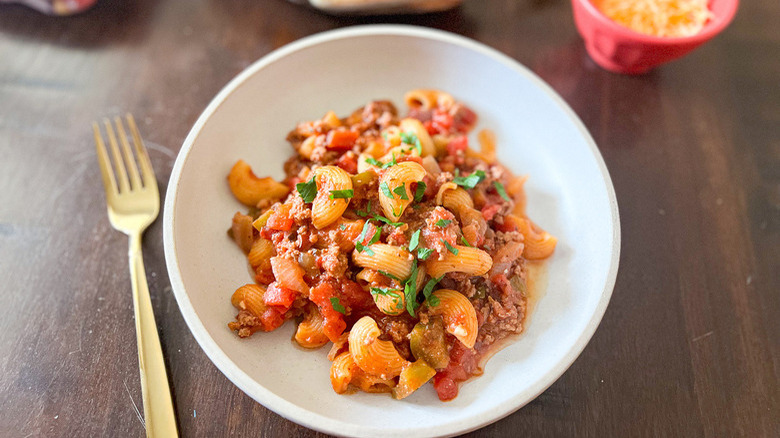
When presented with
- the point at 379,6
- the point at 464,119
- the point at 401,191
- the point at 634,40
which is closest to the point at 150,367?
the point at 401,191

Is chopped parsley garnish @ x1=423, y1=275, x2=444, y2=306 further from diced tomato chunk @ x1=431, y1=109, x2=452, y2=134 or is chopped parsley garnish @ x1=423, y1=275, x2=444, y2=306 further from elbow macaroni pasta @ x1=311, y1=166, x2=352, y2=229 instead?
diced tomato chunk @ x1=431, y1=109, x2=452, y2=134

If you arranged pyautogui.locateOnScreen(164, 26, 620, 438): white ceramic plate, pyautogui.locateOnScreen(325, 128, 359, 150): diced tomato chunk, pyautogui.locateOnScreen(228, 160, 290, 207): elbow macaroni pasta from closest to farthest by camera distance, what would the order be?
pyautogui.locateOnScreen(164, 26, 620, 438): white ceramic plate
pyautogui.locateOnScreen(228, 160, 290, 207): elbow macaroni pasta
pyautogui.locateOnScreen(325, 128, 359, 150): diced tomato chunk

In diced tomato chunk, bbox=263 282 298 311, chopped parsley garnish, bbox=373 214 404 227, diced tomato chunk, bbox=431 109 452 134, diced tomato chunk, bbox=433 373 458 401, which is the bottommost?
diced tomato chunk, bbox=433 373 458 401

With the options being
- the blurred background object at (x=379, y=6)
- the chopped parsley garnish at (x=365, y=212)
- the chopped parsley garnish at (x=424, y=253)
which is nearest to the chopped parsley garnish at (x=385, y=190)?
the chopped parsley garnish at (x=365, y=212)

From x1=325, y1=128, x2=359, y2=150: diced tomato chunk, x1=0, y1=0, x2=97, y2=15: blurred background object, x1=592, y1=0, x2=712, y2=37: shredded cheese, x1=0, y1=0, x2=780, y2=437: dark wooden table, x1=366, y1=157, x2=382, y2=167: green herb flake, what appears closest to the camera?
x1=0, y1=0, x2=780, y2=437: dark wooden table

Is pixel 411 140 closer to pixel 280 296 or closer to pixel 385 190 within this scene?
pixel 385 190

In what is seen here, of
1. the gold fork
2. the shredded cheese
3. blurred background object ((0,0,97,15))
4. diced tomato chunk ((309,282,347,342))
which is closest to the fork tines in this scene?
the gold fork
